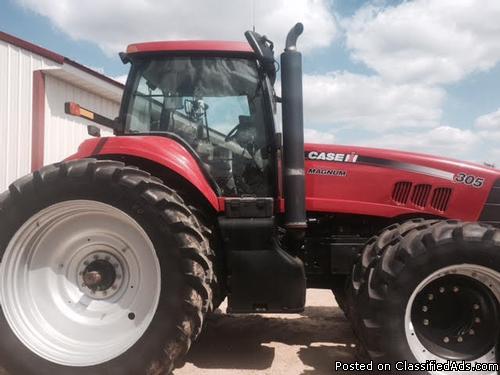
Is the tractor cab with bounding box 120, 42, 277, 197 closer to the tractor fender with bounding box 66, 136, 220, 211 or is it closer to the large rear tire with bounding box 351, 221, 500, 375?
the tractor fender with bounding box 66, 136, 220, 211

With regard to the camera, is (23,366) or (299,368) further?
Answer: (299,368)

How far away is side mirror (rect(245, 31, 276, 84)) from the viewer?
3.29 metres

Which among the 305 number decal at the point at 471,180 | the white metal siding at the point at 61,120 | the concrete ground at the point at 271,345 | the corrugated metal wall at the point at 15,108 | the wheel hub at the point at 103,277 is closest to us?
the wheel hub at the point at 103,277

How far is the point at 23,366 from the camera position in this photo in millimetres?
2904

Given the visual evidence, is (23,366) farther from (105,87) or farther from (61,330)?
(105,87)

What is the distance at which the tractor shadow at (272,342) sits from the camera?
3.50 m

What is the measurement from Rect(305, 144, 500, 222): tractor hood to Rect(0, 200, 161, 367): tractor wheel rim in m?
1.49

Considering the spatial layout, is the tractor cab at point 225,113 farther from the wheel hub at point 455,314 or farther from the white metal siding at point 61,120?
the white metal siding at point 61,120

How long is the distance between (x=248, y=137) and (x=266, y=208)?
0.58 metres

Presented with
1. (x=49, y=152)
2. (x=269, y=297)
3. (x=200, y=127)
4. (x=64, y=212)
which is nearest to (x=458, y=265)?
(x=269, y=297)

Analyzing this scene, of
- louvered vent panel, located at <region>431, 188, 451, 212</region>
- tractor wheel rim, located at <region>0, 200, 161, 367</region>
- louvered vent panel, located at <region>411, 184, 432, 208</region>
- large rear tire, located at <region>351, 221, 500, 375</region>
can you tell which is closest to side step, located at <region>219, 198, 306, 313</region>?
large rear tire, located at <region>351, 221, 500, 375</region>

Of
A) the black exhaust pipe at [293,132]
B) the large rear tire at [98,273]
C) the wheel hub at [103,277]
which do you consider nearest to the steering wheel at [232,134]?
the black exhaust pipe at [293,132]

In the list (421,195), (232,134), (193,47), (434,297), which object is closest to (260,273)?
(232,134)

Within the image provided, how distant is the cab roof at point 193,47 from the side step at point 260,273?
A: 1363mm
